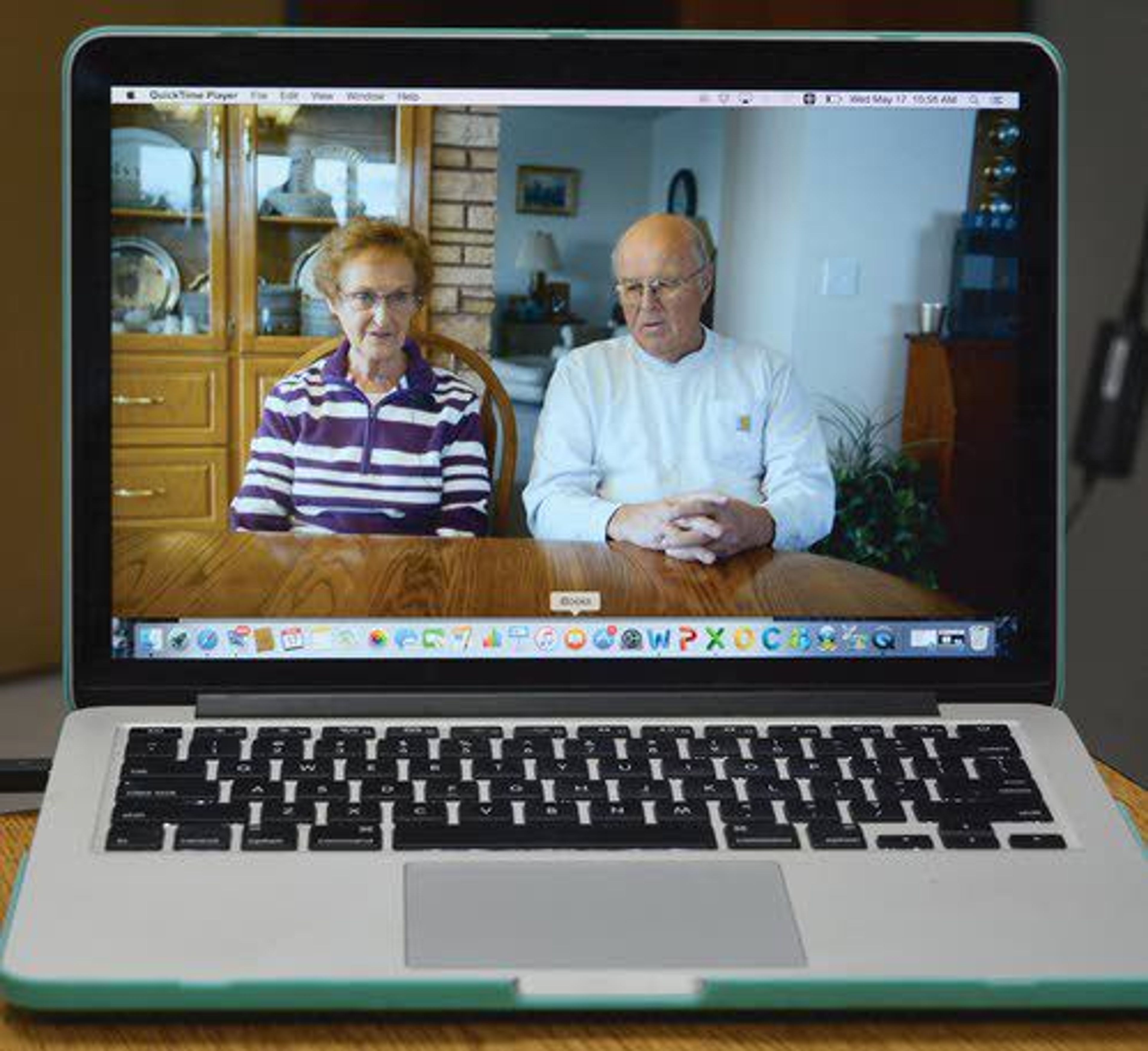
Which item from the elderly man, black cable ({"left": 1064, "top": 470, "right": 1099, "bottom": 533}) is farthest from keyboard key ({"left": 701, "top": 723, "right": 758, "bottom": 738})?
black cable ({"left": 1064, "top": 470, "right": 1099, "bottom": 533})

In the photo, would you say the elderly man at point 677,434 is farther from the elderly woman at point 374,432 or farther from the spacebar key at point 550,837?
the spacebar key at point 550,837

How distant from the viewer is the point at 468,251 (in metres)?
0.76

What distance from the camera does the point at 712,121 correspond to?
73 centimetres

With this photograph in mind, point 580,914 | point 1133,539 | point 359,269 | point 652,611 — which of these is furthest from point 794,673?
point 1133,539

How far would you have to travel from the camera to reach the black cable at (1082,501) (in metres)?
1.17

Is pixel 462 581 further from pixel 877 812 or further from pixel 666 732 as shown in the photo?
pixel 877 812

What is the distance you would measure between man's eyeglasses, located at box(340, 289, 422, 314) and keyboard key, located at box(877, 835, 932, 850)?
15.0 inches

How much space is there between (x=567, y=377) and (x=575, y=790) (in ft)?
0.82

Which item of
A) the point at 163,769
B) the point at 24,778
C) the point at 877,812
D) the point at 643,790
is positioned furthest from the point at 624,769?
the point at 24,778

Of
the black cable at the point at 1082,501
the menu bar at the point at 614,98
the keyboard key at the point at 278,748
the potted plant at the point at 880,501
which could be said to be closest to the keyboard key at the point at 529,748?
the keyboard key at the point at 278,748

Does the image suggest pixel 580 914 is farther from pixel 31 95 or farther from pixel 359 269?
pixel 31 95

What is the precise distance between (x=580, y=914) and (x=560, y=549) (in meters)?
0.24

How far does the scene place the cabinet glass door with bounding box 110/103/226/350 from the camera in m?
0.70

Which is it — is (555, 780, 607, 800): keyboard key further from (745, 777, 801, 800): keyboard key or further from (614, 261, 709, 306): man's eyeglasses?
(614, 261, 709, 306): man's eyeglasses
